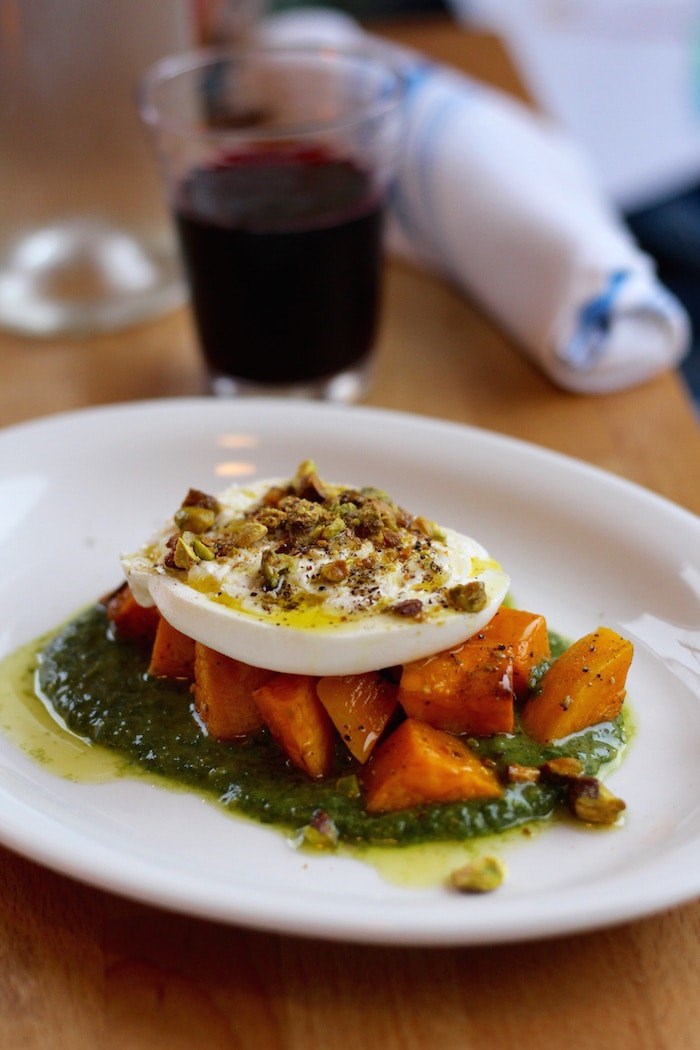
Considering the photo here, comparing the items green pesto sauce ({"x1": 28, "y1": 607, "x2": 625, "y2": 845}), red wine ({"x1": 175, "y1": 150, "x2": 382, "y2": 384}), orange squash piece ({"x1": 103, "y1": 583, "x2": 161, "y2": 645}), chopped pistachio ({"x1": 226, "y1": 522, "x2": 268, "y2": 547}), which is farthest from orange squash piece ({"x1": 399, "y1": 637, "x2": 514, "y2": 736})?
red wine ({"x1": 175, "y1": 150, "x2": 382, "y2": 384})

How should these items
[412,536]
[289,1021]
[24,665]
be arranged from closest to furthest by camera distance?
[289,1021] → [412,536] → [24,665]

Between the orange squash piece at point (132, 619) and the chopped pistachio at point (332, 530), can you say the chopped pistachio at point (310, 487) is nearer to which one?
the chopped pistachio at point (332, 530)

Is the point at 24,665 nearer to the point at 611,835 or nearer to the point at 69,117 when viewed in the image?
the point at 611,835

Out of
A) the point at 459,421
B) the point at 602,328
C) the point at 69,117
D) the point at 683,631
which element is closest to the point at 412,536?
the point at 683,631

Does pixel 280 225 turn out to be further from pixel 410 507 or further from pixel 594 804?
pixel 594 804

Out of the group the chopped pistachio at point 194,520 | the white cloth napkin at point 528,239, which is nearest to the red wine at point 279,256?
the white cloth napkin at point 528,239

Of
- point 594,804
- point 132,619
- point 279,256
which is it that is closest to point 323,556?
point 132,619

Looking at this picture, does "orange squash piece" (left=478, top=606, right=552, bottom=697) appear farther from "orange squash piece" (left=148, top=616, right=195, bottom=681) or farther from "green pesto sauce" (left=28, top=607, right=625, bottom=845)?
"orange squash piece" (left=148, top=616, right=195, bottom=681)
